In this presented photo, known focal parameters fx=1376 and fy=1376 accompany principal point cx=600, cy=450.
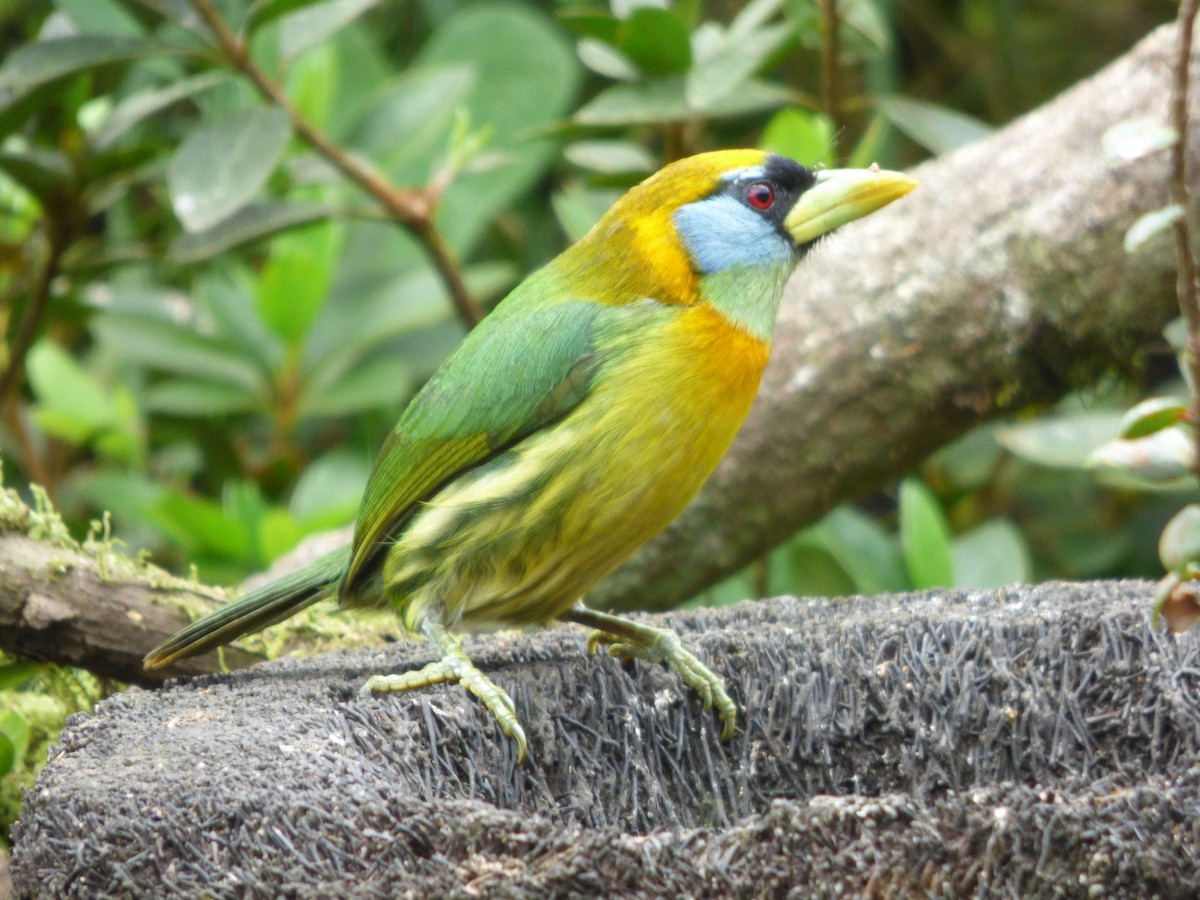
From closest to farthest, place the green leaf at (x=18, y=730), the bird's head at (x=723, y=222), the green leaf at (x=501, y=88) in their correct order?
the bird's head at (x=723, y=222) → the green leaf at (x=18, y=730) → the green leaf at (x=501, y=88)

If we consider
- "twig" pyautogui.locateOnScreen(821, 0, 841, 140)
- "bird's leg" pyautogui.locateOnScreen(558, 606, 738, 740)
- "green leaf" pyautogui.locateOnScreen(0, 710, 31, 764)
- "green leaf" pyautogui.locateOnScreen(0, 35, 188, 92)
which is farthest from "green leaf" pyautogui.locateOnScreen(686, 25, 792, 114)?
"green leaf" pyautogui.locateOnScreen(0, 710, 31, 764)

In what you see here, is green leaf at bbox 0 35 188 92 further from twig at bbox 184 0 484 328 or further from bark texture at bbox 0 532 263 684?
bark texture at bbox 0 532 263 684

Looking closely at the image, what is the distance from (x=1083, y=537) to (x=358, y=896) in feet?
10.6

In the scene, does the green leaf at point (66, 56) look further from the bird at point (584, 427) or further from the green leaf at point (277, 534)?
the bird at point (584, 427)

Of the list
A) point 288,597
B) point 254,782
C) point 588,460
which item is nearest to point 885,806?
point 254,782

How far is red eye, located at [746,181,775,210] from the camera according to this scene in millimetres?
2393

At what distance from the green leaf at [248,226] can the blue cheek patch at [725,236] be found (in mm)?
1434

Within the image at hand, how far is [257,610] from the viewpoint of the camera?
2342 mm

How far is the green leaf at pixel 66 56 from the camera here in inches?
124

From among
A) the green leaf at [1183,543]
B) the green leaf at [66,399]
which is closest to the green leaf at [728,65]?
the green leaf at [66,399]

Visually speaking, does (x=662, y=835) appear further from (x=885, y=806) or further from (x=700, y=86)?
(x=700, y=86)

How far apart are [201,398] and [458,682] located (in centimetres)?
218

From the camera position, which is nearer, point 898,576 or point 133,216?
point 898,576

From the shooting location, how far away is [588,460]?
83.8 inches
